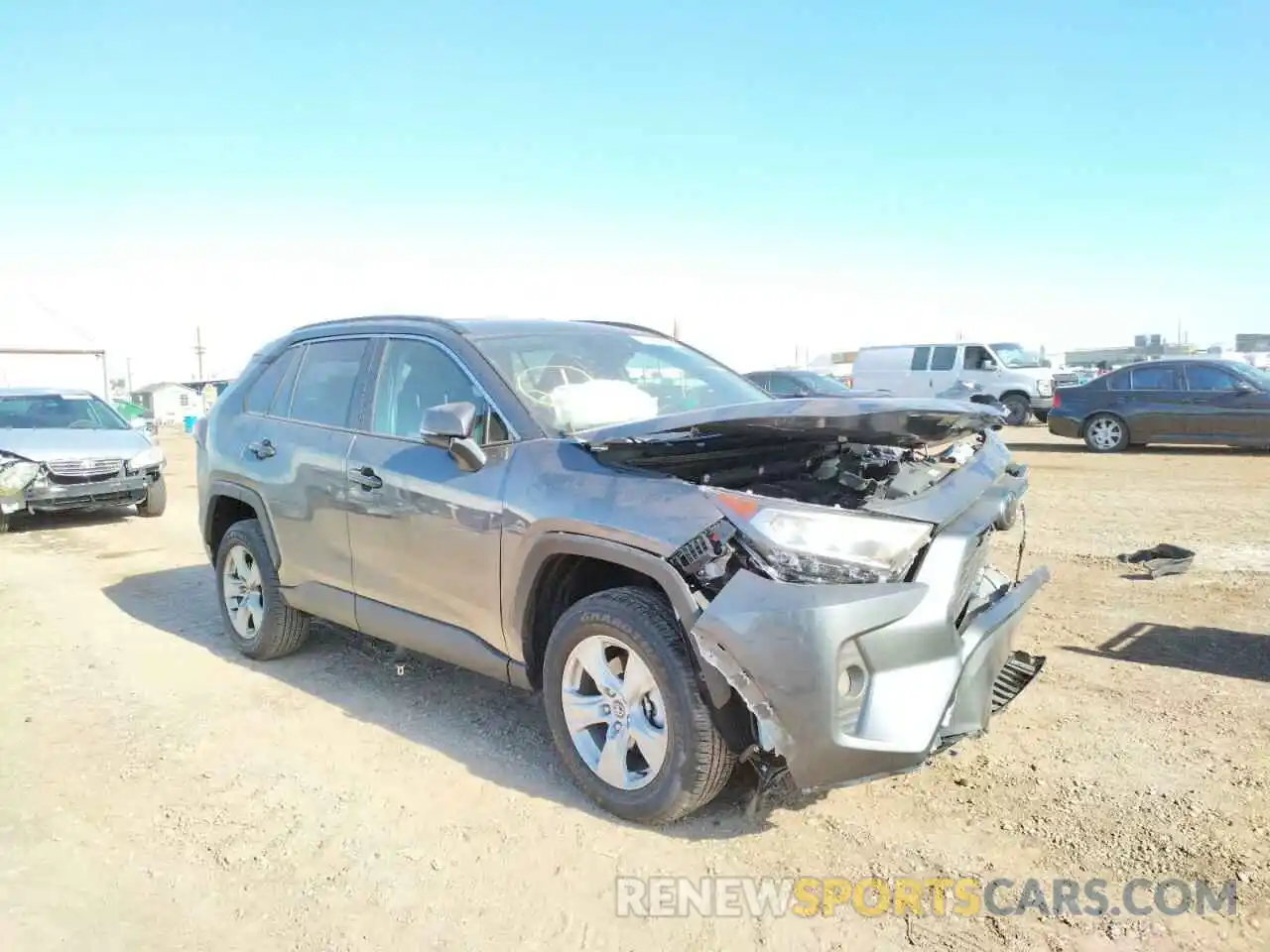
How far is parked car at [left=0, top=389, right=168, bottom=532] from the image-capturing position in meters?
9.46

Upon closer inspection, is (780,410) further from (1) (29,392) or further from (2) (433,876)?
(1) (29,392)

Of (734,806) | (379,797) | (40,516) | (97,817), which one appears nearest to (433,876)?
(379,797)

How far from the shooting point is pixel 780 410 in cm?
306

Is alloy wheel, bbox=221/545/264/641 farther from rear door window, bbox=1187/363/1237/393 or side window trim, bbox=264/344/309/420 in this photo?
rear door window, bbox=1187/363/1237/393

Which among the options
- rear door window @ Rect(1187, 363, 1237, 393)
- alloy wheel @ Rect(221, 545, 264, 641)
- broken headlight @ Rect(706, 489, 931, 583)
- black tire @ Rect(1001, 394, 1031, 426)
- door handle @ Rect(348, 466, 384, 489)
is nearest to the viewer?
broken headlight @ Rect(706, 489, 931, 583)

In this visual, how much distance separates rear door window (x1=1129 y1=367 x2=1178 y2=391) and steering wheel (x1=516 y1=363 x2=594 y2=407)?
14033mm

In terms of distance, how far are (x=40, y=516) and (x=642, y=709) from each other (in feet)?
34.9

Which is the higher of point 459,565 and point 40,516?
point 459,565

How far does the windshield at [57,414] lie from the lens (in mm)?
10352

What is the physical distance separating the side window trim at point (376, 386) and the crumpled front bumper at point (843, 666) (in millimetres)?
1336

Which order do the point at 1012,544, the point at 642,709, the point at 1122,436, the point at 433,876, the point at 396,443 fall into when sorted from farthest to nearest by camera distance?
the point at 1122,436
the point at 1012,544
the point at 396,443
the point at 642,709
the point at 433,876

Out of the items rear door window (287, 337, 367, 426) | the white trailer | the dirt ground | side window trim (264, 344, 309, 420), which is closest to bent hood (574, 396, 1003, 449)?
Result: the dirt ground

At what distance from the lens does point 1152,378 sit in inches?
595

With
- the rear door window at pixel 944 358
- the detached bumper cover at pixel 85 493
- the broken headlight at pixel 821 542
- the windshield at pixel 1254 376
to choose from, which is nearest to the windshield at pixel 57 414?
the detached bumper cover at pixel 85 493
